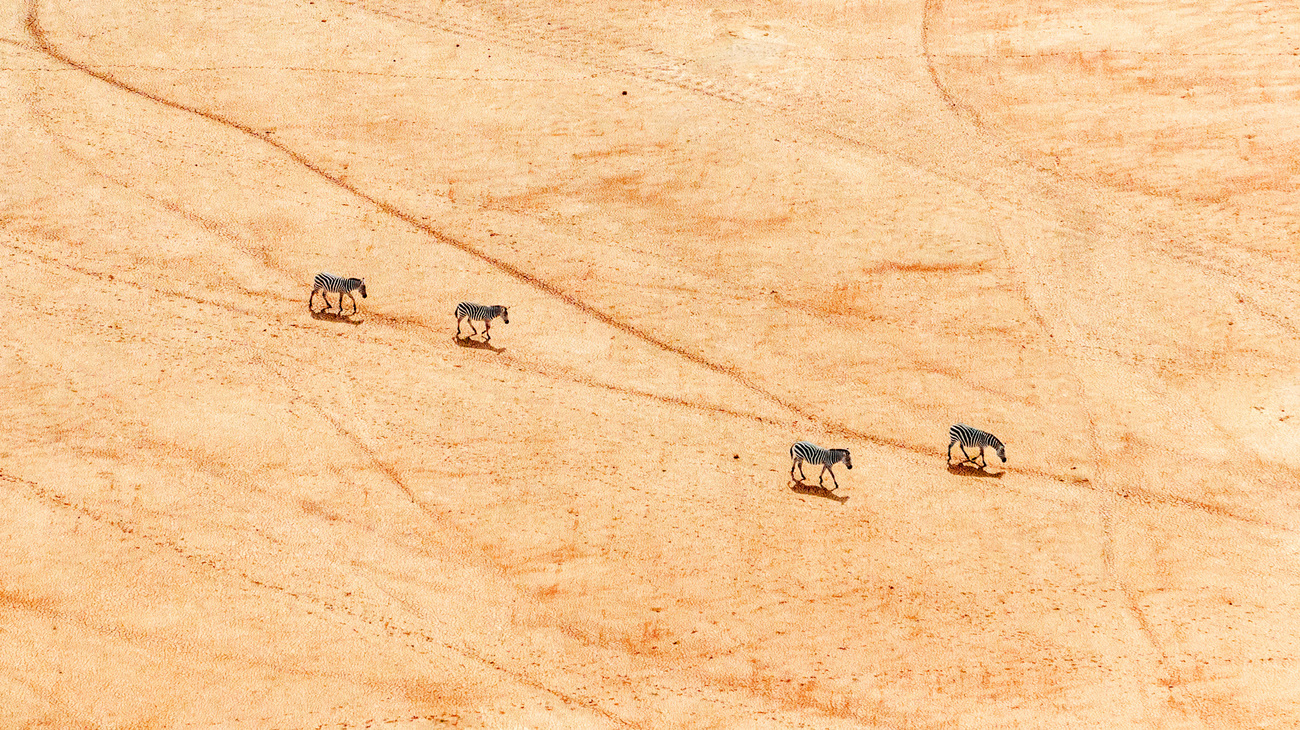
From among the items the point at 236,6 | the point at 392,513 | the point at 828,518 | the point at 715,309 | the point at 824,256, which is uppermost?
the point at 236,6

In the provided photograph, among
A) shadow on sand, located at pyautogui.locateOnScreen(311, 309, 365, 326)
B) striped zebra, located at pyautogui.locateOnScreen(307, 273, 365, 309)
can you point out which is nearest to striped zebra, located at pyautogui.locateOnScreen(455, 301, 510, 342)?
striped zebra, located at pyautogui.locateOnScreen(307, 273, 365, 309)

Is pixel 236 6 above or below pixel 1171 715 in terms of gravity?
above

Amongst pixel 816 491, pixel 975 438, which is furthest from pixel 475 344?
pixel 975 438

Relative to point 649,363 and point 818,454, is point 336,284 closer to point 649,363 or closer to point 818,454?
point 649,363

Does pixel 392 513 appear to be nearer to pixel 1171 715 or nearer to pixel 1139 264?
pixel 1171 715

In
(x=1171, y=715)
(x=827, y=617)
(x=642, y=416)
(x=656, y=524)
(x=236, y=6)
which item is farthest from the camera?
(x=236, y=6)

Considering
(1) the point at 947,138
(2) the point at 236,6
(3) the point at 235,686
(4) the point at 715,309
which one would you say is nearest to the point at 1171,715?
(4) the point at 715,309
